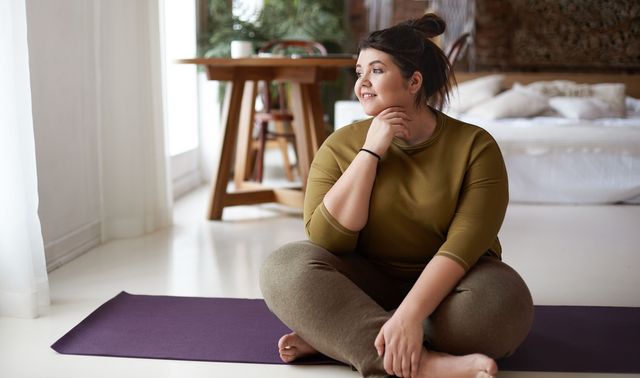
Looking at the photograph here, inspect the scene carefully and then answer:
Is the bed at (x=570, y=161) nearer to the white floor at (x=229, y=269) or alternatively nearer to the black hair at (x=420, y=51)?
the white floor at (x=229, y=269)

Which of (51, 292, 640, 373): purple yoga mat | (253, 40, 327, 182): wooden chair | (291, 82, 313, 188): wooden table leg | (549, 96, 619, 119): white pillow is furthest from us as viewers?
(549, 96, 619, 119): white pillow

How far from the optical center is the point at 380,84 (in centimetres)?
188

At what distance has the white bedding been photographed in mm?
4312

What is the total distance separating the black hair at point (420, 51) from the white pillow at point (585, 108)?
10.5 ft

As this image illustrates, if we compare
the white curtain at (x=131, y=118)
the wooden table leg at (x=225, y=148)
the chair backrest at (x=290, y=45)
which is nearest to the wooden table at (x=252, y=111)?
the wooden table leg at (x=225, y=148)

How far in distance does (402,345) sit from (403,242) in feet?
1.13

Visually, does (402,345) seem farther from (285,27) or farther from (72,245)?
(285,27)

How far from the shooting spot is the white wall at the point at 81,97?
283 centimetres

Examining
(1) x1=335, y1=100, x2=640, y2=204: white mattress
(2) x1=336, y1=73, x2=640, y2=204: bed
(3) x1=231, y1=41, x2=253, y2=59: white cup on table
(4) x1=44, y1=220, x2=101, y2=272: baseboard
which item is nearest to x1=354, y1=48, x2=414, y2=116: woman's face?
(4) x1=44, y1=220, x2=101, y2=272: baseboard

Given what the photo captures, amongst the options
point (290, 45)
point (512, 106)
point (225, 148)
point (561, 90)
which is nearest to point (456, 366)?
point (225, 148)

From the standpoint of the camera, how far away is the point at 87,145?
3225 millimetres

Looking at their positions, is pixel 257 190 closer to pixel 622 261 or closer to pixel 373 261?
Answer: pixel 622 261

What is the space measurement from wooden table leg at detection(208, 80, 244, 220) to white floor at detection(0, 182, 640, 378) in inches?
3.4

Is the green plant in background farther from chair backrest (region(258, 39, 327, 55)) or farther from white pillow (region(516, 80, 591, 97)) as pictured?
white pillow (region(516, 80, 591, 97))
